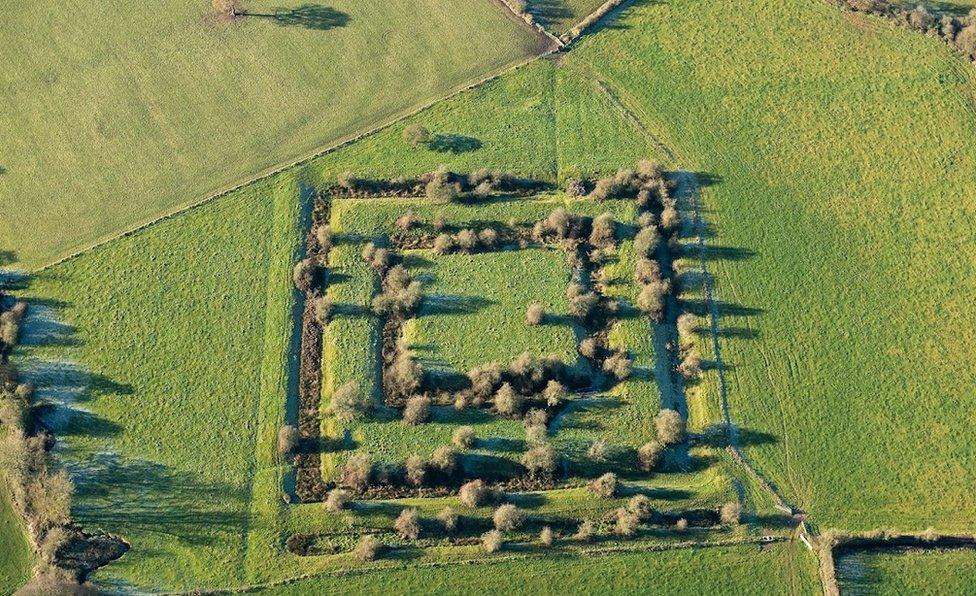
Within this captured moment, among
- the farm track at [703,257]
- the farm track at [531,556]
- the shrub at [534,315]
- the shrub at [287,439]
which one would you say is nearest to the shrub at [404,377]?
the shrub at [287,439]

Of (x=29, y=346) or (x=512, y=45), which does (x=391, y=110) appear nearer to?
(x=512, y=45)

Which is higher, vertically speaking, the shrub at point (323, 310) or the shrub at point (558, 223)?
the shrub at point (558, 223)

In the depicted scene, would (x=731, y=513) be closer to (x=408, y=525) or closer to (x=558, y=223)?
(x=408, y=525)

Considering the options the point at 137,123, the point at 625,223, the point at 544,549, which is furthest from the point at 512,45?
the point at 544,549

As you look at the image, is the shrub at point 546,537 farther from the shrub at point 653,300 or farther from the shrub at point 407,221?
the shrub at point 407,221

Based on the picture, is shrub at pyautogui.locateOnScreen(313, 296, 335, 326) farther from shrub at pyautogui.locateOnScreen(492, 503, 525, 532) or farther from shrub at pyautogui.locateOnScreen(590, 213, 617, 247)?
shrub at pyautogui.locateOnScreen(590, 213, 617, 247)

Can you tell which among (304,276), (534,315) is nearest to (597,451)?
(534,315)
